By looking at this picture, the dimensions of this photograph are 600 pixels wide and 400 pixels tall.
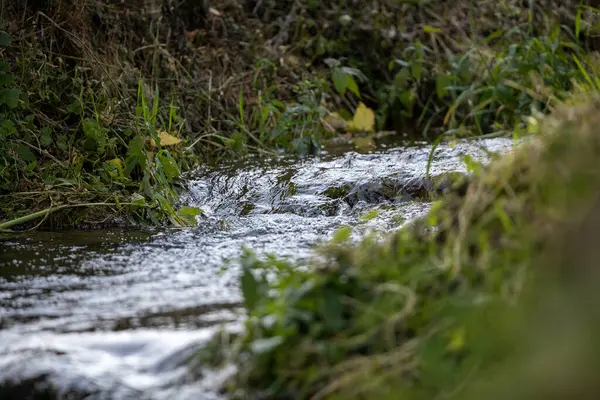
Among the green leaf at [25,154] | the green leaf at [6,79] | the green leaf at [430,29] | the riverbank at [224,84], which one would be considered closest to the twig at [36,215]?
the riverbank at [224,84]

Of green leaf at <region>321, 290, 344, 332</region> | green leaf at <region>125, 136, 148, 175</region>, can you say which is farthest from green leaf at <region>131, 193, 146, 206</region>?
green leaf at <region>321, 290, 344, 332</region>

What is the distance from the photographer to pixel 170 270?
120 inches

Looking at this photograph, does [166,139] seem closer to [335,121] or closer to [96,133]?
[96,133]

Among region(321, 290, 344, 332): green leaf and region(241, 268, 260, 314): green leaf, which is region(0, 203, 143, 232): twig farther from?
region(321, 290, 344, 332): green leaf

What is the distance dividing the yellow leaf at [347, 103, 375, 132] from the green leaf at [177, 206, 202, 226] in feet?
8.01

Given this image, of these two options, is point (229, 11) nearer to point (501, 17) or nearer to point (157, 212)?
point (501, 17)

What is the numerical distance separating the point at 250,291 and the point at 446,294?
0.44 m

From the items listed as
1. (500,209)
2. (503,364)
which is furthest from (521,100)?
(503,364)

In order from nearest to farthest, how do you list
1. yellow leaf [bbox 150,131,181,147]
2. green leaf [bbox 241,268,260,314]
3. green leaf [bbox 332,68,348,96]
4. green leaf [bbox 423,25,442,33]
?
green leaf [bbox 241,268,260,314] → yellow leaf [bbox 150,131,181,147] → green leaf [bbox 332,68,348,96] → green leaf [bbox 423,25,442,33]

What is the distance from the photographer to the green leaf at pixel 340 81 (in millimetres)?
6285

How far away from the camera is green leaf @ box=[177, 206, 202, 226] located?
12.9 ft

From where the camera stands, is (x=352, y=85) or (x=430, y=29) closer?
(x=352, y=85)

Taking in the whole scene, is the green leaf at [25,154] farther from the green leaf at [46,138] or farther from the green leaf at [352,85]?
the green leaf at [352,85]

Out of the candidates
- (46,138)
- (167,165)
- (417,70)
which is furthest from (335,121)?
(46,138)
